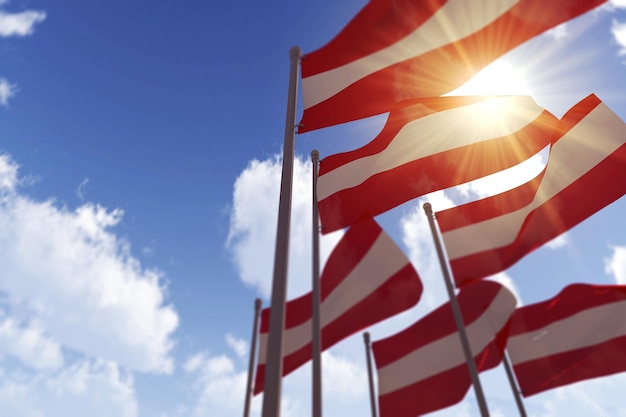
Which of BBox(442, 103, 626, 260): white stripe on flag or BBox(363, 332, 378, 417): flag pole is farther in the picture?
BBox(363, 332, 378, 417): flag pole

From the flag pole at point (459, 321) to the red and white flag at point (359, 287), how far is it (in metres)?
0.58

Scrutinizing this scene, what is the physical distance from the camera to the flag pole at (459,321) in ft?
22.7

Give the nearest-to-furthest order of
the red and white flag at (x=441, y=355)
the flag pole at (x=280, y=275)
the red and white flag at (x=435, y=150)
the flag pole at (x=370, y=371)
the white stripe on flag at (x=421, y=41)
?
the flag pole at (x=280, y=275) → the white stripe on flag at (x=421, y=41) → the red and white flag at (x=435, y=150) → the red and white flag at (x=441, y=355) → the flag pole at (x=370, y=371)

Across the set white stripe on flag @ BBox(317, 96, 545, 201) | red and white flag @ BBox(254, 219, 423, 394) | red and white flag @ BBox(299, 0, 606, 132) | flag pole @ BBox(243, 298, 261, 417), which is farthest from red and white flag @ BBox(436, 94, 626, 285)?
flag pole @ BBox(243, 298, 261, 417)

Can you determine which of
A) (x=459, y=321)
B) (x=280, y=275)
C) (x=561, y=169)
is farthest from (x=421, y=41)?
(x=459, y=321)

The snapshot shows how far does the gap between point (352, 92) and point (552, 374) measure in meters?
6.31

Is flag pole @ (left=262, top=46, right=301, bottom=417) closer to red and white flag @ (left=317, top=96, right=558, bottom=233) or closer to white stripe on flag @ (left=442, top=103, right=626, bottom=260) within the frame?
red and white flag @ (left=317, top=96, right=558, bottom=233)

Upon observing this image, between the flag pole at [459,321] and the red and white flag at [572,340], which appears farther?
the red and white flag at [572,340]

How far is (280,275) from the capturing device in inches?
163

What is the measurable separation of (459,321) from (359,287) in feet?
6.12

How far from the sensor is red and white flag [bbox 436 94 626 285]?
7.25 m

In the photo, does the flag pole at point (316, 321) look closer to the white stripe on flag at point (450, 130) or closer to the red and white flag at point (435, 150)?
the red and white flag at point (435, 150)

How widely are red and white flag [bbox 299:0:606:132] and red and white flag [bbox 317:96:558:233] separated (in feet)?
4.38

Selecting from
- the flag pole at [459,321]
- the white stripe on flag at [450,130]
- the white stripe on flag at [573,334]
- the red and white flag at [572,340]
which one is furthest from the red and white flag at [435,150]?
the white stripe on flag at [573,334]
